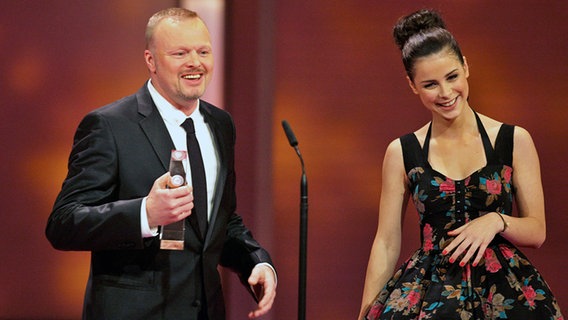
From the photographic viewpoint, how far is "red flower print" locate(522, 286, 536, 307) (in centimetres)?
205

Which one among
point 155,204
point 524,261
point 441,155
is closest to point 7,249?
point 155,204

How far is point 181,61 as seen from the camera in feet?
7.25

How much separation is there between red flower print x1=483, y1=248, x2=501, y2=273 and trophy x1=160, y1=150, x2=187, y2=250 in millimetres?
817

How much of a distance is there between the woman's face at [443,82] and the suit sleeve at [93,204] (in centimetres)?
87

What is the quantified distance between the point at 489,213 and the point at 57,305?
1938 mm

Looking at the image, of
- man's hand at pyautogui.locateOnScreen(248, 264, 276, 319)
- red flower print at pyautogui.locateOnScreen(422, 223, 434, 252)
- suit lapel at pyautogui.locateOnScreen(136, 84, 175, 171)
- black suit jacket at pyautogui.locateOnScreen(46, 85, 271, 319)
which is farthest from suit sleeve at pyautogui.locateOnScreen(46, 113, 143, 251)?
red flower print at pyautogui.locateOnScreen(422, 223, 434, 252)

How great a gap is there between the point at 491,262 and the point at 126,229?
0.97 m

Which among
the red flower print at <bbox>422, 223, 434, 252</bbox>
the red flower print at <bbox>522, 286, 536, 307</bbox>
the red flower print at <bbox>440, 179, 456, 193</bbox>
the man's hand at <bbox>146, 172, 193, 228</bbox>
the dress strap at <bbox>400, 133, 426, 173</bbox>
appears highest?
the dress strap at <bbox>400, 133, 426, 173</bbox>

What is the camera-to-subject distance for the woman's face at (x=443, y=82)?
222 cm

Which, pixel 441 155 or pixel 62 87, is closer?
pixel 441 155

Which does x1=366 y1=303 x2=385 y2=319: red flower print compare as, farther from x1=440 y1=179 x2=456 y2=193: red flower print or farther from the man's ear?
the man's ear

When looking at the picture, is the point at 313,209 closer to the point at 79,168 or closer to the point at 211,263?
the point at 211,263

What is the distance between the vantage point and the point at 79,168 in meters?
2.05

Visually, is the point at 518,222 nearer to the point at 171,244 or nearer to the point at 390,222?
the point at 390,222
